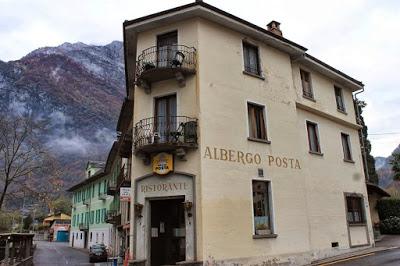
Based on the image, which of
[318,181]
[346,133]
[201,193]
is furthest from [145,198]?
[346,133]

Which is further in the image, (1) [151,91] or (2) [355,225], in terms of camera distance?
(2) [355,225]

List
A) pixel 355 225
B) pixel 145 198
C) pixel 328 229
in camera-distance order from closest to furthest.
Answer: pixel 145 198 < pixel 328 229 < pixel 355 225

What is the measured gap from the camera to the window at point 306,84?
20547 millimetres

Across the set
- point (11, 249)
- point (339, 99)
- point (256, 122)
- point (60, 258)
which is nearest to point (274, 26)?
point (339, 99)

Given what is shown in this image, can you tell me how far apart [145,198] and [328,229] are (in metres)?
9.59

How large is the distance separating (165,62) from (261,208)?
748 centimetres

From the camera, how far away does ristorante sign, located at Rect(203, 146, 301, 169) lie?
587 inches

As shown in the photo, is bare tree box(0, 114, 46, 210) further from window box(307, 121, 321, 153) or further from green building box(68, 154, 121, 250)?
window box(307, 121, 321, 153)

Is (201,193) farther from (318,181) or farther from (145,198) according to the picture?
(318,181)

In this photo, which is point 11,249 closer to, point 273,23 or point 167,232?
point 167,232

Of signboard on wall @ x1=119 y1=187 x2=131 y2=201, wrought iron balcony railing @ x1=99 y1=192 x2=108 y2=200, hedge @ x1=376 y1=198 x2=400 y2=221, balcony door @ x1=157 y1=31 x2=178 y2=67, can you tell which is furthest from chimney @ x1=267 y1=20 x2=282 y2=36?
wrought iron balcony railing @ x1=99 y1=192 x2=108 y2=200

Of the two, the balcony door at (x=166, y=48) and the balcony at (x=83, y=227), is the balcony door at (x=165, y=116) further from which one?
the balcony at (x=83, y=227)

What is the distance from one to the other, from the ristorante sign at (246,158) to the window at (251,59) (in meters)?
4.11

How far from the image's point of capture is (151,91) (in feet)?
54.0
